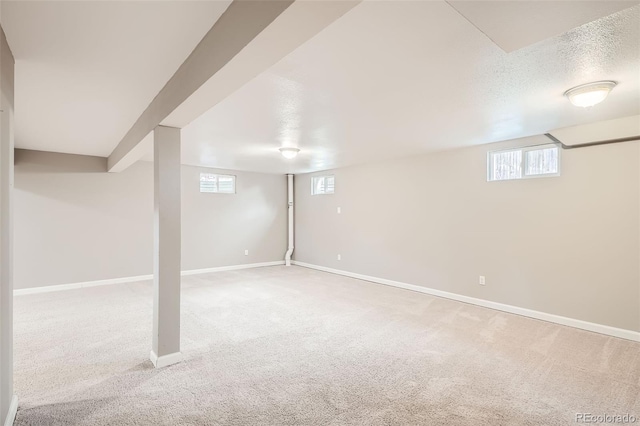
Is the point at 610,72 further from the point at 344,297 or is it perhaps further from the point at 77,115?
the point at 77,115

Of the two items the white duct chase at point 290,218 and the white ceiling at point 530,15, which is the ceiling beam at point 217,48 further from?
the white duct chase at point 290,218

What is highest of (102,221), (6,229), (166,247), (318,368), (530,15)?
(530,15)

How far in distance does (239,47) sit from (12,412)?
2.58 metres

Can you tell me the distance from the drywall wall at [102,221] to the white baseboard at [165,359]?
3.78 m

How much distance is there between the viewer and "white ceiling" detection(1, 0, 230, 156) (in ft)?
4.98

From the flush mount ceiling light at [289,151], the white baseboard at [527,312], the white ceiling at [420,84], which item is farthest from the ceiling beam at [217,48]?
the white baseboard at [527,312]

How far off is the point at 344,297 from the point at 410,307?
3.38 feet

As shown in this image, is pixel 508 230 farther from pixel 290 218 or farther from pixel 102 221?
pixel 102 221

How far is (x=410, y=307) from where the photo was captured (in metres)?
4.32

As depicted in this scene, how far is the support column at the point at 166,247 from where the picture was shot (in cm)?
264

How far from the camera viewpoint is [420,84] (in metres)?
2.37

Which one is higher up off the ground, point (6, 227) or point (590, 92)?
point (590, 92)

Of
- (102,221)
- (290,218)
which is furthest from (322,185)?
(102,221)

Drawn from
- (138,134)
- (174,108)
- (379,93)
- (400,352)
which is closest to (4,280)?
(174,108)
